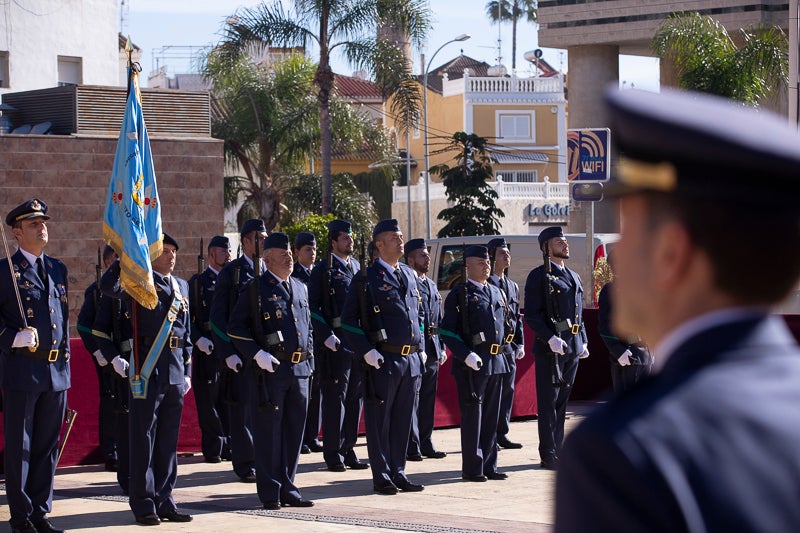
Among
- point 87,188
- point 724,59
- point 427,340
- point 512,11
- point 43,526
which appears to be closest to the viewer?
point 43,526

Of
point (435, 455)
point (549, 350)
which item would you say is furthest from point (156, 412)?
point (435, 455)

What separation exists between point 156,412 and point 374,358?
1.89m

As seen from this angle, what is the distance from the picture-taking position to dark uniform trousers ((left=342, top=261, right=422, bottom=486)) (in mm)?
10281

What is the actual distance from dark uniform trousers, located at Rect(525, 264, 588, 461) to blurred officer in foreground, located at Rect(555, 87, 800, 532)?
1004cm

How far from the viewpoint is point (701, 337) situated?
1746 mm

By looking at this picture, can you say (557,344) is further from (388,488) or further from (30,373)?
(30,373)

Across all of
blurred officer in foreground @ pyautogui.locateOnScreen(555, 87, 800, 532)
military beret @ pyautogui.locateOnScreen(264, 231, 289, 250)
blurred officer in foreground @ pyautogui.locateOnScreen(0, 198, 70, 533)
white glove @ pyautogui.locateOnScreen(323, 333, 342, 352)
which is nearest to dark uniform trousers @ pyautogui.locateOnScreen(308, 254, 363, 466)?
white glove @ pyautogui.locateOnScreen(323, 333, 342, 352)

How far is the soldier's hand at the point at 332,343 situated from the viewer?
12.1m

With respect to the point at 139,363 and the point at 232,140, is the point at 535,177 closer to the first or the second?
the point at 232,140

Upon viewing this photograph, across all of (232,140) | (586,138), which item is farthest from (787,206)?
(232,140)

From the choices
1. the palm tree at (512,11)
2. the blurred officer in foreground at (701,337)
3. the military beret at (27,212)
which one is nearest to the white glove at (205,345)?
the military beret at (27,212)

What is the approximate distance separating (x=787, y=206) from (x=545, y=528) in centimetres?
721

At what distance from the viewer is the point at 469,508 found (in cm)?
952

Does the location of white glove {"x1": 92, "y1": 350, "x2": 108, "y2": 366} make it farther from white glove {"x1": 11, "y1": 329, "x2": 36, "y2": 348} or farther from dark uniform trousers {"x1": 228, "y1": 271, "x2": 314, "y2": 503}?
white glove {"x1": 11, "y1": 329, "x2": 36, "y2": 348}
